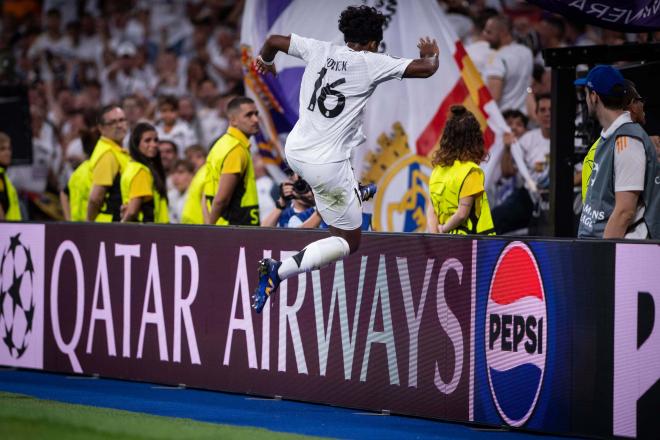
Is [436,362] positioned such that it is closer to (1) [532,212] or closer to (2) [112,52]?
(1) [532,212]

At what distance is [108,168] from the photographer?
11719mm

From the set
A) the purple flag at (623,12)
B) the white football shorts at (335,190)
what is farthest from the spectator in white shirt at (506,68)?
the white football shorts at (335,190)

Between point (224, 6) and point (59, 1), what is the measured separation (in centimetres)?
435

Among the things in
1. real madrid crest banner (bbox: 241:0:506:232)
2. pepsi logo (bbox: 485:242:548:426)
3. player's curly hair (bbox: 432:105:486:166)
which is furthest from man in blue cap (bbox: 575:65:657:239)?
real madrid crest banner (bbox: 241:0:506:232)

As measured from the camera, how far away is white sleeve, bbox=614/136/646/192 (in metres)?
7.24

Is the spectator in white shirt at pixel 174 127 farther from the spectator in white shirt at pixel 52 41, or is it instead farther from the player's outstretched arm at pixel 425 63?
the player's outstretched arm at pixel 425 63

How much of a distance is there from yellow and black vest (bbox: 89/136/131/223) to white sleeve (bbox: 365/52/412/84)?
181 inches

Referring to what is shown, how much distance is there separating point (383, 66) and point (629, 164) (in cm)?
165

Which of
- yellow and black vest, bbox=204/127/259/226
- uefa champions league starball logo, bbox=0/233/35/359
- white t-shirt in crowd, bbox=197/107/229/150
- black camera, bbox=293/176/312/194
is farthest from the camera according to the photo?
white t-shirt in crowd, bbox=197/107/229/150

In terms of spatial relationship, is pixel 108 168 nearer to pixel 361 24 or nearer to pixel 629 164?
pixel 361 24

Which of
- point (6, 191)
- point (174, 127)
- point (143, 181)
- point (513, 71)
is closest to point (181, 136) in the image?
point (174, 127)

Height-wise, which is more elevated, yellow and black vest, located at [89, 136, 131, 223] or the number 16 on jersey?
the number 16 on jersey

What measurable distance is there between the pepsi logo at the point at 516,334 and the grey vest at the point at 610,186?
1.67ft

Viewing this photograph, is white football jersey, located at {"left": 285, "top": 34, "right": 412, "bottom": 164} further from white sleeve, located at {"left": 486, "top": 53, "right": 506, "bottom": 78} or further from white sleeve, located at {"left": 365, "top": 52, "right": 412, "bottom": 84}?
white sleeve, located at {"left": 486, "top": 53, "right": 506, "bottom": 78}
